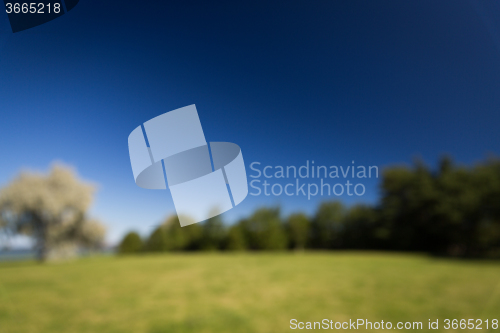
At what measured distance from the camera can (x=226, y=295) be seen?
2.57 metres

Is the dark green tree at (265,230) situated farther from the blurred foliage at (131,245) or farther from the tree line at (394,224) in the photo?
the blurred foliage at (131,245)

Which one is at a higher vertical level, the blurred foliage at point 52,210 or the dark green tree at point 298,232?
the blurred foliage at point 52,210

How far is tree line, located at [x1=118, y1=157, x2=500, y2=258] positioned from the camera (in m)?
1.68

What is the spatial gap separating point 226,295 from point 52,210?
2046 millimetres

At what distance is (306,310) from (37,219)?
2442 millimetres

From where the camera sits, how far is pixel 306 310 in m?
2.01

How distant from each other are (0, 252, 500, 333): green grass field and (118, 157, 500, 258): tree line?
21 centimetres

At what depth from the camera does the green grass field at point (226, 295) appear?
1.75 metres

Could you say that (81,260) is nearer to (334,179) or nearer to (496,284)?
(334,179)

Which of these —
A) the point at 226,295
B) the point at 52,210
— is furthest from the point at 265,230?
the point at 52,210

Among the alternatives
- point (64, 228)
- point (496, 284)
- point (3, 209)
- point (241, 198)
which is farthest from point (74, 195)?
point (496, 284)

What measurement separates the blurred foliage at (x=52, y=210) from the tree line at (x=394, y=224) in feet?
1.09

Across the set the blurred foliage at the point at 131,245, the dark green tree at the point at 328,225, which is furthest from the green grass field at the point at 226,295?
the dark green tree at the point at 328,225

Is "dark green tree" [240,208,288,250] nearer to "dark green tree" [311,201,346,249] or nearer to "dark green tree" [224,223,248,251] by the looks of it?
"dark green tree" [224,223,248,251]
